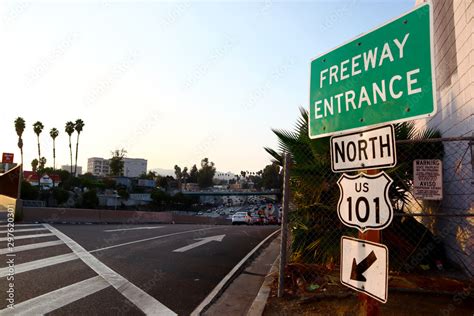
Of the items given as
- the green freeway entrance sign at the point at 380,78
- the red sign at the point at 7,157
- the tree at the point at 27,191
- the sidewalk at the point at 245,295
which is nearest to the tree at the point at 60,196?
the tree at the point at 27,191

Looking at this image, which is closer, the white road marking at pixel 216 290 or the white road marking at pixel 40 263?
the white road marking at pixel 216 290

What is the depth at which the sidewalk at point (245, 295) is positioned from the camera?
507 cm

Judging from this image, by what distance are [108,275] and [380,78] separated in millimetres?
5762

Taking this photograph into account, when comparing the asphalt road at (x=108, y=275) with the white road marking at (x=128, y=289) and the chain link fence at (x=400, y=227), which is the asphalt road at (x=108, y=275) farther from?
the chain link fence at (x=400, y=227)

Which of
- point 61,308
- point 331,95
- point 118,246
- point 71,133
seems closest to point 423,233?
point 331,95

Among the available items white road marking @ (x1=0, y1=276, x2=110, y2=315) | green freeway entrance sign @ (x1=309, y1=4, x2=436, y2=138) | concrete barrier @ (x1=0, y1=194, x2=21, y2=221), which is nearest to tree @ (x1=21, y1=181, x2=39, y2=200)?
concrete barrier @ (x1=0, y1=194, x2=21, y2=221)

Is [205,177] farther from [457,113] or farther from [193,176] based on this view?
[457,113]

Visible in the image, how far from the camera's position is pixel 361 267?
2785mm

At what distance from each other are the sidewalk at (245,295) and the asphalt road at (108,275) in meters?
0.33

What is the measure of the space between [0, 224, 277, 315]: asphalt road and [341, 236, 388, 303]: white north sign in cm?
289

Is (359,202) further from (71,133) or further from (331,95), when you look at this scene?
(71,133)

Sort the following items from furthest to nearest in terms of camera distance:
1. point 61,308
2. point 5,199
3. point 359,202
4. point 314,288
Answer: point 5,199 < point 314,288 < point 61,308 < point 359,202

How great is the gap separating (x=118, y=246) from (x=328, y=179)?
21.1ft

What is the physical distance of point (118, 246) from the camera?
33.5 ft
